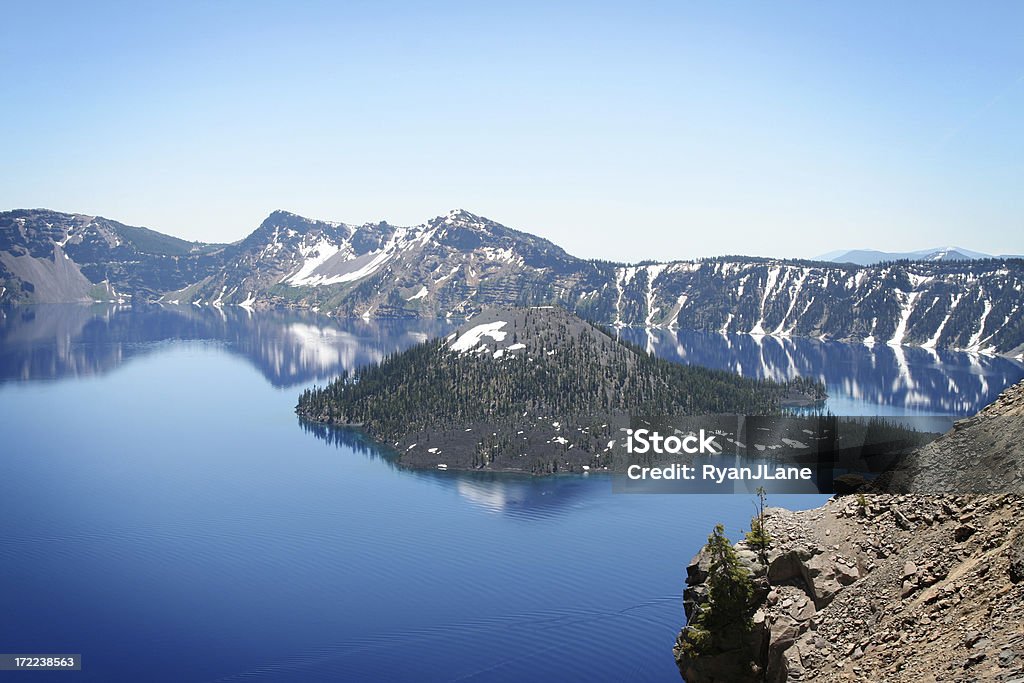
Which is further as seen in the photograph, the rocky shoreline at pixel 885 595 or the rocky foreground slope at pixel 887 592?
the rocky foreground slope at pixel 887 592

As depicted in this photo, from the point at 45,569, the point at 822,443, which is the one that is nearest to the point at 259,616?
the point at 45,569

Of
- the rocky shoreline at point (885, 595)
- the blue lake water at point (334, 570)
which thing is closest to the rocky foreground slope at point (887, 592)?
the rocky shoreline at point (885, 595)

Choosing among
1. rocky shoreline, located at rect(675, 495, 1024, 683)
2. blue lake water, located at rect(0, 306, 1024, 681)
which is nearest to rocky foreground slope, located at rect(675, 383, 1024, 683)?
rocky shoreline, located at rect(675, 495, 1024, 683)

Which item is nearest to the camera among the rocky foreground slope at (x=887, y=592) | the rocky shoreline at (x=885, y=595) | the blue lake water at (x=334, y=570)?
the rocky shoreline at (x=885, y=595)

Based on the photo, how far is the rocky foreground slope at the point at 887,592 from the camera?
30016mm

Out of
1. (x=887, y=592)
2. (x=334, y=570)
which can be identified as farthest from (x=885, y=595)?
(x=334, y=570)

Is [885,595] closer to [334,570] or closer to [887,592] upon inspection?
[887,592]

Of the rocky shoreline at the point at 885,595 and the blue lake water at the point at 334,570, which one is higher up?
the rocky shoreline at the point at 885,595

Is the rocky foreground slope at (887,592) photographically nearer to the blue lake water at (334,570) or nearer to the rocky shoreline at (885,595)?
the rocky shoreline at (885,595)

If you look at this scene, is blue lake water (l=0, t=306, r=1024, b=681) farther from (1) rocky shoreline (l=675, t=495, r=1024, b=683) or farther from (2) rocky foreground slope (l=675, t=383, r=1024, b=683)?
(1) rocky shoreline (l=675, t=495, r=1024, b=683)

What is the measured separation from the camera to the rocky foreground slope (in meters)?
30.0

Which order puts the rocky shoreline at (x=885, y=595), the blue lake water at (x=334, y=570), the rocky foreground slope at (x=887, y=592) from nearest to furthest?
1. the rocky shoreline at (x=885, y=595)
2. the rocky foreground slope at (x=887, y=592)
3. the blue lake water at (x=334, y=570)

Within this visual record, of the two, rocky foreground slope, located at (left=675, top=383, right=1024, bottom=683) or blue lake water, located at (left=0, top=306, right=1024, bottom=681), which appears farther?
blue lake water, located at (left=0, top=306, right=1024, bottom=681)

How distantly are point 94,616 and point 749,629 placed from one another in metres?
81.0
